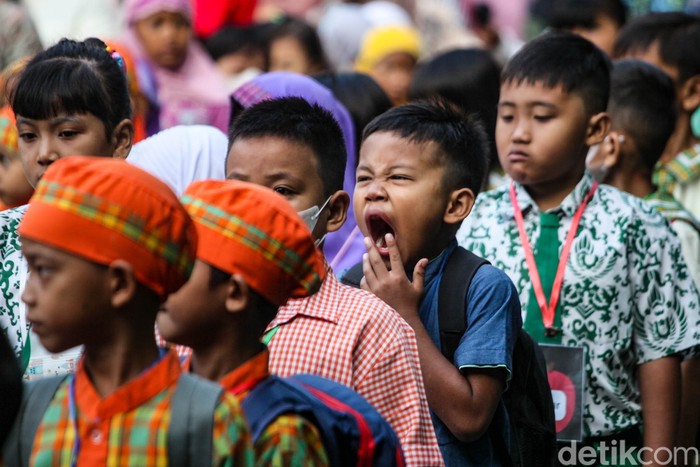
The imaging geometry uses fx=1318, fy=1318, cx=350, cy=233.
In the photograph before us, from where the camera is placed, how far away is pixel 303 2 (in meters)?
12.5

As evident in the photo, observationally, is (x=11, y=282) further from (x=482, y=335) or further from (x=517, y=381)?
(x=517, y=381)

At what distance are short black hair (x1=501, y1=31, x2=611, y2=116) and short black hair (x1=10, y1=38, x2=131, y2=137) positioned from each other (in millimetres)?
1665

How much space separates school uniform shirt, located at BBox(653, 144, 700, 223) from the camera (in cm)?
673

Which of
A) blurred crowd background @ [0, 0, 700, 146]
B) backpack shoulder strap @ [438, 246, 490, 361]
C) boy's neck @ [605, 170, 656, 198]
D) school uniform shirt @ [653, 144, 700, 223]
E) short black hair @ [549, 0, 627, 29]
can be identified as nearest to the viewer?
backpack shoulder strap @ [438, 246, 490, 361]

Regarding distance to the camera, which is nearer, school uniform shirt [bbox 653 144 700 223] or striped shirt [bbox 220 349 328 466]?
striped shirt [bbox 220 349 328 466]

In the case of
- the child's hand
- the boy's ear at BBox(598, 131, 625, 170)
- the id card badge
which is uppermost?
the child's hand

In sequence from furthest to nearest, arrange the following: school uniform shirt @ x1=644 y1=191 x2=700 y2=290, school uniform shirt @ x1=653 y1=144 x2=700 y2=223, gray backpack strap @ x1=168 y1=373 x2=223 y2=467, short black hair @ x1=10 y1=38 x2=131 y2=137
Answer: school uniform shirt @ x1=653 y1=144 x2=700 y2=223 < school uniform shirt @ x1=644 y1=191 x2=700 y2=290 < short black hair @ x1=10 y1=38 x2=131 y2=137 < gray backpack strap @ x1=168 y1=373 x2=223 y2=467

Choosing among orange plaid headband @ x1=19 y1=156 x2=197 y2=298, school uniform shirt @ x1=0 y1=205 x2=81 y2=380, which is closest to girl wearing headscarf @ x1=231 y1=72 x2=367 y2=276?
school uniform shirt @ x1=0 y1=205 x2=81 y2=380

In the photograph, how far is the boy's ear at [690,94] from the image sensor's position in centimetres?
708

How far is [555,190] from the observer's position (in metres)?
5.11

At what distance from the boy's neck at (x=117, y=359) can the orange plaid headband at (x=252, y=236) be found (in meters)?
0.29

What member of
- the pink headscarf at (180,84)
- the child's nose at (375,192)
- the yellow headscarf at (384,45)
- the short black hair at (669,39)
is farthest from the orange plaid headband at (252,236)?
the yellow headscarf at (384,45)

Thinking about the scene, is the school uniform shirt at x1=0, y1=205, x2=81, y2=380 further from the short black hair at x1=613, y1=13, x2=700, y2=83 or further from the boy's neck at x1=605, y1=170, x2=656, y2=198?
the short black hair at x1=613, y1=13, x2=700, y2=83

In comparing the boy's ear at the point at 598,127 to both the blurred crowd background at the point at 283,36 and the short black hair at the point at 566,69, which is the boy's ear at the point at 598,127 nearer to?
the short black hair at the point at 566,69
